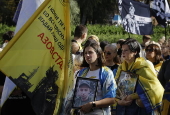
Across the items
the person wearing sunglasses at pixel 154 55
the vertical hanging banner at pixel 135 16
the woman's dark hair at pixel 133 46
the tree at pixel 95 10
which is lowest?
the person wearing sunglasses at pixel 154 55

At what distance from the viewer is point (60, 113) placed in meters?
4.19

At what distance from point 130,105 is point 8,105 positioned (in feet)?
5.54

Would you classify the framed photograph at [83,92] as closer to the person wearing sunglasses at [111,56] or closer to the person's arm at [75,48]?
the person wearing sunglasses at [111,56]

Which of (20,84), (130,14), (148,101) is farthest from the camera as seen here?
(130,14)

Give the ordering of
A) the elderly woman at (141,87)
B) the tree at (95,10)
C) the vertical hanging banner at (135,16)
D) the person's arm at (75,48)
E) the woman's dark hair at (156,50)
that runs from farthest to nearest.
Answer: the tree at (95,10) < the vertical hanging banner at (135,16) < the woman's dark hair at (156,50) < the person's arm at (75,48) < the elderly woman at (141,87)

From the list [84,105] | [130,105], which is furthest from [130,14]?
[84,105]

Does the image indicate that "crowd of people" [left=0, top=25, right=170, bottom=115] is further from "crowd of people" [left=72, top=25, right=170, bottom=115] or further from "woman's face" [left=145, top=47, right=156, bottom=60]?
"woman's face" [left=145, top=47, right=156, bottom=60]

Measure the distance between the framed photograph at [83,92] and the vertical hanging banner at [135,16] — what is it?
493cm

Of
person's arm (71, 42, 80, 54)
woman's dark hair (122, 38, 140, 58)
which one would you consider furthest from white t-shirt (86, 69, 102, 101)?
person's arm (71, 42, 80, 54)

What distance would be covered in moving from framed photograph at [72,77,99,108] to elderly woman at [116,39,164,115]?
2.92 ft

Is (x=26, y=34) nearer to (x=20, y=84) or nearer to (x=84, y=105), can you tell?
(x=20, y=84)

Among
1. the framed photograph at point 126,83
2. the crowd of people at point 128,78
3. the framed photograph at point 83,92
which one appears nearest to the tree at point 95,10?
the crowd of people at point 128,78

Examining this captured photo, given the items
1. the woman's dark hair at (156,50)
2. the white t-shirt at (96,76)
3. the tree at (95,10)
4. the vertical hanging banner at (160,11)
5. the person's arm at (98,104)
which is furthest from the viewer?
the tree at (95,10)

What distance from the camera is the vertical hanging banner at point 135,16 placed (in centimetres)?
987
